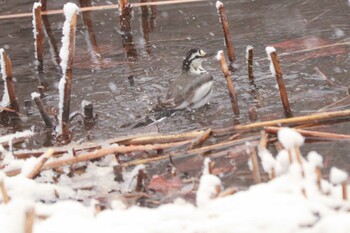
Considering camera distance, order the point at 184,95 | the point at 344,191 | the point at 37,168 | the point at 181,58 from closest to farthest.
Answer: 1. the point at 344,191
2. the point at 37,168
3. the point at 184,95
4. the point at 181,58

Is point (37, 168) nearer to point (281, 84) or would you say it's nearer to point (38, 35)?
point (281, 84)

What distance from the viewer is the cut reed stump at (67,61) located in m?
6.07

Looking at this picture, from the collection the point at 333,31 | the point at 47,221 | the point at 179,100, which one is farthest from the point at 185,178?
the point at 333,31

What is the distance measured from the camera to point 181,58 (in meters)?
8.91

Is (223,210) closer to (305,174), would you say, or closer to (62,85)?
(305,174)

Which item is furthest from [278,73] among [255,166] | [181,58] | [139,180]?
[181,58]

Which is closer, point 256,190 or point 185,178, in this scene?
point 256,190

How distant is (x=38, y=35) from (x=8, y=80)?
5.17 feet

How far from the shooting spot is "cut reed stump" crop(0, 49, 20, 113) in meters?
6.96

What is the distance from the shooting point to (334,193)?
171 inches

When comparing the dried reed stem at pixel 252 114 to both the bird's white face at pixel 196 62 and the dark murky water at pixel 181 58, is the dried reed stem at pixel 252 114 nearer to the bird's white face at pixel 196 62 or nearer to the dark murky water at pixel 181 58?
the dark murky water at pixel 181 58

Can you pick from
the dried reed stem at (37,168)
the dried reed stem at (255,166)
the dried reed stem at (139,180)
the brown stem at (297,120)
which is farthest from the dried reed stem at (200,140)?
the dried reed stem at (37,168)

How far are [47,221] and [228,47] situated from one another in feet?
14.3

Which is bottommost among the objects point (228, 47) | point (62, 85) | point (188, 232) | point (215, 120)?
point (188, 232)
